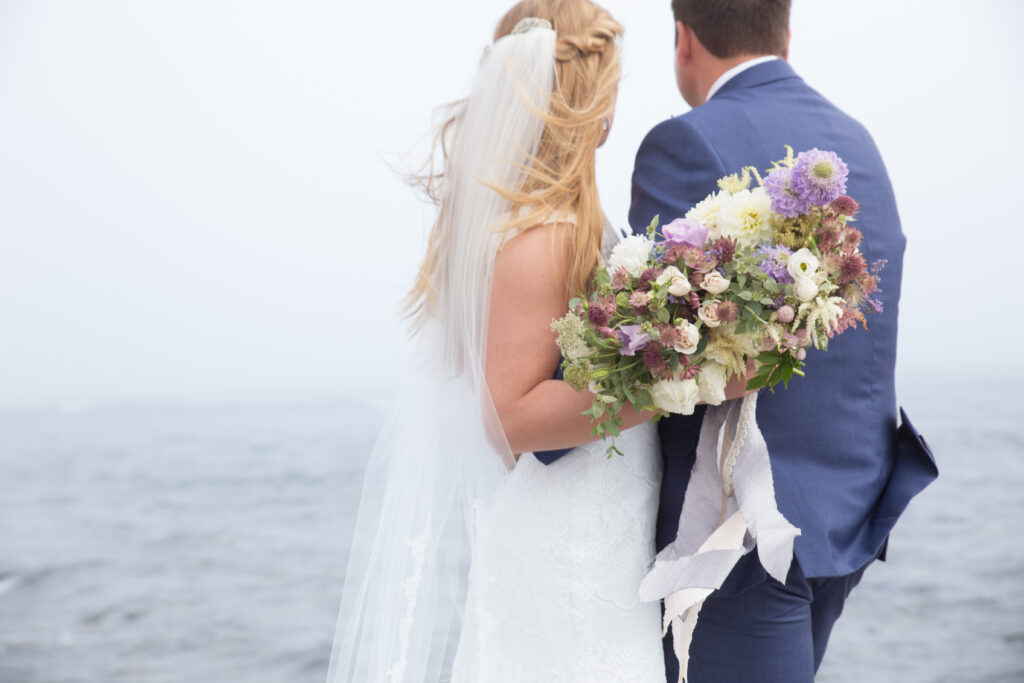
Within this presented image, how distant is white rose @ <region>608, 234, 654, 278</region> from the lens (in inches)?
63.7

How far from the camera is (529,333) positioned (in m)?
1.93

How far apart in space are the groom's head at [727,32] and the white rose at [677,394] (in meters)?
1.02

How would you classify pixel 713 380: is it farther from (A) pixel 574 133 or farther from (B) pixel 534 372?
(A) pixel 574 133

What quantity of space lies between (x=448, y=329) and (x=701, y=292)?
865mm

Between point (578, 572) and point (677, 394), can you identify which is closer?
point (677, 394)

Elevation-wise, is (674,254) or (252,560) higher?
(674,254)

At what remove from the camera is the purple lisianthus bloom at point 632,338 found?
153 cm

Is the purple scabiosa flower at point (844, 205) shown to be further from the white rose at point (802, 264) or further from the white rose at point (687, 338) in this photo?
the white rose at point (687, 338)

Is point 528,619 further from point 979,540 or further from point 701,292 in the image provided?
point 979,540

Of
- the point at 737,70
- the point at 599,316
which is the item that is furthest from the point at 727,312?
the point at 737,70

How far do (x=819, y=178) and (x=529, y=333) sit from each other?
2.40 feet

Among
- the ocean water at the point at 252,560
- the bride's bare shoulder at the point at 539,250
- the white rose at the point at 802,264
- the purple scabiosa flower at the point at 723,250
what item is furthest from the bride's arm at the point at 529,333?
the ocean water at the point at 252,560

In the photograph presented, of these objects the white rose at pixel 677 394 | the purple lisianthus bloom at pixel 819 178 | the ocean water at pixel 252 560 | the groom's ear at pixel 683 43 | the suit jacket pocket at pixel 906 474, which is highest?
the groom's ear at pixel 683 43

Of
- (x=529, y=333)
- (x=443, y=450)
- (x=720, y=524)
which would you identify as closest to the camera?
(x=720, y=524)
